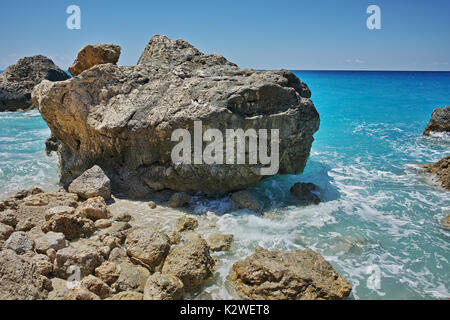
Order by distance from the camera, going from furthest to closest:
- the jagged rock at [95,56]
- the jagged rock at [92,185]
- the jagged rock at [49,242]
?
the jagged rock at [95,56], the jagged rock at [92,185], the jagged rock at [49,242]

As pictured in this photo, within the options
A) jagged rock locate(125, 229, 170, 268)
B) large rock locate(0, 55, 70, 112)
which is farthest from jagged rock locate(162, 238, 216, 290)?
large rock locate(0, 55, 70, 112)

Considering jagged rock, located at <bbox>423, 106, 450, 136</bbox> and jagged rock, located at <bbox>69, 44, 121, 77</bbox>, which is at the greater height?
jagged rock, located at <bbox>69, 44, 121, 77</bbox>

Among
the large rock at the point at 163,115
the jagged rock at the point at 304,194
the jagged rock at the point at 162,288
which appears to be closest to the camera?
the jagged rock at the point at 162,288

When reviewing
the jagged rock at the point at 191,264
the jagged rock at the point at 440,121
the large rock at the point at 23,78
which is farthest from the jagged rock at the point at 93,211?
the large rock at the point at 23,78

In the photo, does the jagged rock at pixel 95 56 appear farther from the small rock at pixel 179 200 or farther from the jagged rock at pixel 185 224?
the jagged rock at pixel 185 224

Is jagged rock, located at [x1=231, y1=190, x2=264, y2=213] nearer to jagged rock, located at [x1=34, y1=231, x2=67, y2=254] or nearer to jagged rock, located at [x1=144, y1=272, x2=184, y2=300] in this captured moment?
jagged rock, located at [x1=144, y1=272, x2=184, y2=300]

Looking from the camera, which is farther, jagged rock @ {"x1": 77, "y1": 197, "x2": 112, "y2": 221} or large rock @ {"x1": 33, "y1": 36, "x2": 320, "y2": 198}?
large rock @ {"x1": 33, "y1": 36, "x2": 320, "y2": 198}

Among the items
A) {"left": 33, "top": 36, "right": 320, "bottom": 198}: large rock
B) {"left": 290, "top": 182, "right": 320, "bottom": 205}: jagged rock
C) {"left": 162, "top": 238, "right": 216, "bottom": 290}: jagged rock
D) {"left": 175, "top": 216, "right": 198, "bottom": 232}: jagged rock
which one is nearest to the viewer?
{"left": 162, "top": 238, "right": 216, "bottom": 290}: jagged rock

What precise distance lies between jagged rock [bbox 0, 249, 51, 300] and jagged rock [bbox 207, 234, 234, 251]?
2820 millimetres

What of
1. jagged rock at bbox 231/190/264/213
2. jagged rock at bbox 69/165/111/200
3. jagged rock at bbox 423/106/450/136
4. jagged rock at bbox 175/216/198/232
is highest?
jagged rock at bbox 423/106/450/136

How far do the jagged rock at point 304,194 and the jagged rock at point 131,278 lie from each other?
188 inches

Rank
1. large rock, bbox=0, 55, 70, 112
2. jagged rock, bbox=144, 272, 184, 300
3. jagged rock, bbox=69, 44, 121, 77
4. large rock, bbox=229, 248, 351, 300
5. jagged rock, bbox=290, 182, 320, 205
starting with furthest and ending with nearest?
large rock, bbox=0, 55, 70, 112 < jagged rock, bbox=69, 44, 121, 77 < jagged rock, bbox=290, 182, 320, 205 < large rock, bbox=229, 248, 351, 300 < jagged rock, bbox=144, 272, 184, 300

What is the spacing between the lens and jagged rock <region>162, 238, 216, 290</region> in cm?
480

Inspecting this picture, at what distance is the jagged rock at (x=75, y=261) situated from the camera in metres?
4.70
